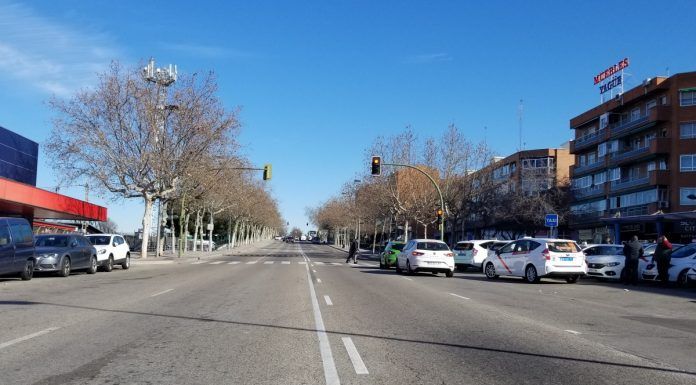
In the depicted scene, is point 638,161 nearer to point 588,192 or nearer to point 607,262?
point 588,192

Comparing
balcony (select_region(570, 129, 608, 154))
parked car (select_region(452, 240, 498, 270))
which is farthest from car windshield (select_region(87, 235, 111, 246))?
balcony (select_region(570, 129, 608, 154))

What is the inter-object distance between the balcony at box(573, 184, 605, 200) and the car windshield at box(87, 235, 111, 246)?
5080cm

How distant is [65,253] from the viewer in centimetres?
2259

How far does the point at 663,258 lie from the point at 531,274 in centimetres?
432

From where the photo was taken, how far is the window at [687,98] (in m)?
53.1

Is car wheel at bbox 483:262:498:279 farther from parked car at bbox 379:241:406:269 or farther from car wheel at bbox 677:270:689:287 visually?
parked car at bbox 379:241:406:269

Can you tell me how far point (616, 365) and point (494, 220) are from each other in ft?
171

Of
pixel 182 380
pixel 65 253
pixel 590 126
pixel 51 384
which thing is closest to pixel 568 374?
pixel 182 380

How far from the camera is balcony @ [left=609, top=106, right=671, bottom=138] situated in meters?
54.3

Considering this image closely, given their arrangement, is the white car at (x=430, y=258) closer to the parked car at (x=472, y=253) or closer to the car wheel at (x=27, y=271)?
the parked car at (x=472, y=253)

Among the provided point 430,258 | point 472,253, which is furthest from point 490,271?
point 472,253

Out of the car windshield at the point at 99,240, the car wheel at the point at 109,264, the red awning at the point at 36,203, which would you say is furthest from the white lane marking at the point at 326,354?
the red awning at the point at 36,203

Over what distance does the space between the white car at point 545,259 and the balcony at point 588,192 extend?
1788 inches

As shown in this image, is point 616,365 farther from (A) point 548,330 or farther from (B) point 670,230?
(B) point 670,230
